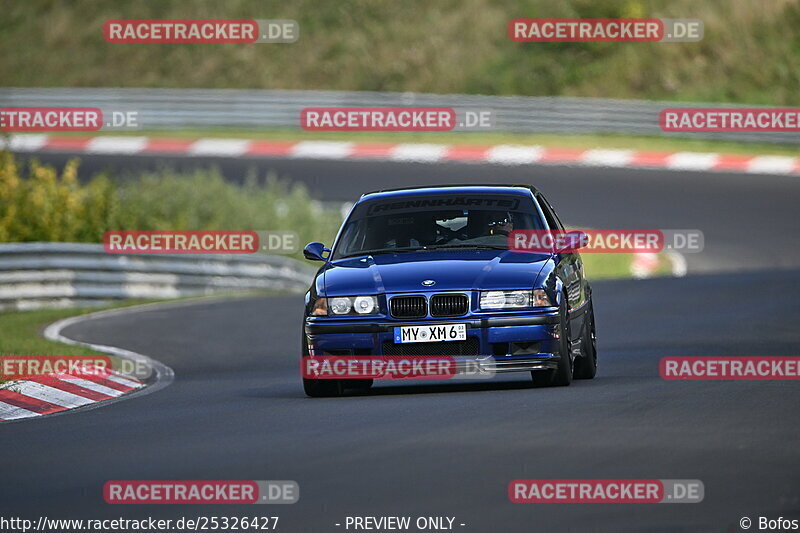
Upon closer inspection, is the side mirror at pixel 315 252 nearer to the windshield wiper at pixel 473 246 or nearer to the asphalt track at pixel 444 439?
the windshield wiper at pixel 473 246

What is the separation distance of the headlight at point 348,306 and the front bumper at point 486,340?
0.07 metres

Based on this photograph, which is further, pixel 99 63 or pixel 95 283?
pixel 99 63

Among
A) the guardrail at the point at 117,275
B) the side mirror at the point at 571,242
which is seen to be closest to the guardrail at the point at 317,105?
the guardrail at the point at 117,275

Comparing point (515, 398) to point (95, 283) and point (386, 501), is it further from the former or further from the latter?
point (95, 283)

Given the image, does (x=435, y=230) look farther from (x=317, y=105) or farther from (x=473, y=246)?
(x=317, y=105)

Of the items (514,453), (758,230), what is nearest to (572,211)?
(758,230)

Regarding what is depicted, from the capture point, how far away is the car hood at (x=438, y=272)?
36.6 ft

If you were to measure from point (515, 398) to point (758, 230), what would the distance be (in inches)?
716

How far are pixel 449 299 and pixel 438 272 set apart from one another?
0.84ft

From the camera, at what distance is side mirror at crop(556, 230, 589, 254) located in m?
12.2

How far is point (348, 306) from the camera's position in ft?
37.0

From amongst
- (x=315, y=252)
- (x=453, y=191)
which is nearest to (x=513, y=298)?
(x=453, y=191)

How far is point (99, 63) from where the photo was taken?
47.7 meters

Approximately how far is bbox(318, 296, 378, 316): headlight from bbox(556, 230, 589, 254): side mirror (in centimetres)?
169
